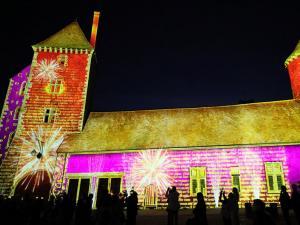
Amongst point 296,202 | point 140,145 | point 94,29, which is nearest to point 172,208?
point 296,202

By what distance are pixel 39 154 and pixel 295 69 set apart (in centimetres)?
2236

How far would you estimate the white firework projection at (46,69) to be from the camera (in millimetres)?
24438

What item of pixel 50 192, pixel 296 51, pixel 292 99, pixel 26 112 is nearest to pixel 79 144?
pixel 50 192

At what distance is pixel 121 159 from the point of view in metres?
20.2

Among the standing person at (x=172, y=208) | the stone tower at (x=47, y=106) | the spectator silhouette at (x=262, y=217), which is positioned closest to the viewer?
the spectator silhouette at (x=262, y=217)

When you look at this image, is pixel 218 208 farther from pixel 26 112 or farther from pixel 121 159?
pixel 26 112

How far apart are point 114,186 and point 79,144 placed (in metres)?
4.21

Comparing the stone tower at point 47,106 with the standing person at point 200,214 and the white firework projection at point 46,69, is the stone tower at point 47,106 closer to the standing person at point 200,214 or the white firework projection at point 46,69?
the white firework projection at point 46,69

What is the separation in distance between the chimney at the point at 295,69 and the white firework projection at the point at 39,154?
19.9 meters

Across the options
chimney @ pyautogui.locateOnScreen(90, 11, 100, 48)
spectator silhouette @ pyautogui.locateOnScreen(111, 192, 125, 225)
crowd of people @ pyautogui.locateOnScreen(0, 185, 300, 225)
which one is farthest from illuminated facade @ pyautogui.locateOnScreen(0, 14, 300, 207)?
spectator silhouette @ pyautogui.locateOnScreen(111, 192, 125, 225)

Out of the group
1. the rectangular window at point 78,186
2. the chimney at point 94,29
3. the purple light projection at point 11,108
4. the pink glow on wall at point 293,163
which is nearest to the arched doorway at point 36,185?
the rectangular window at point 78,186

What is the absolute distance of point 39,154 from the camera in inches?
834

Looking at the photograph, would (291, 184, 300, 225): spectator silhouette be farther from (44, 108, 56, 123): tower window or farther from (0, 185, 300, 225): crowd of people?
(44, 108, 56, 123): tower window

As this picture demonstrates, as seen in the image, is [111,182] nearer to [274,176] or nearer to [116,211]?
[116,211]
